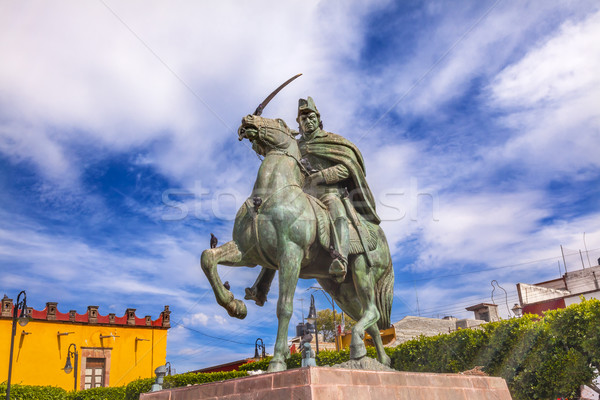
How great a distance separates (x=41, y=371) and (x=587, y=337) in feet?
98.6

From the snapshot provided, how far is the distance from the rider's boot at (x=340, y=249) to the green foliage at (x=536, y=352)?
9.09 meters

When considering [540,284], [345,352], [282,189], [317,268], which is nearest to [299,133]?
[282,189]

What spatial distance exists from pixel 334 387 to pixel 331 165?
11.0 ft

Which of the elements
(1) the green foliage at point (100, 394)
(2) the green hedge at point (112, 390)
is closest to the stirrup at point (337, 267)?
(2) the green hedge at point (112, 390)

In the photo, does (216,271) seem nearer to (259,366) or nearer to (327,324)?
(259,366)

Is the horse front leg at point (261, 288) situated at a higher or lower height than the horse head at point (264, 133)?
lower

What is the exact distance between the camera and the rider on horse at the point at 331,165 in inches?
277

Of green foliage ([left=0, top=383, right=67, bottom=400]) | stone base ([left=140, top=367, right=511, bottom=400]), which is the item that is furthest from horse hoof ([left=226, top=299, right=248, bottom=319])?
green foliage ([left=0, top=383, right=67, bottom=400])

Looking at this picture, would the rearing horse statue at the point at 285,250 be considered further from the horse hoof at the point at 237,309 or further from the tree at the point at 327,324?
the tree at the point at 327,324

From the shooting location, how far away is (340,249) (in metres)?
6.31

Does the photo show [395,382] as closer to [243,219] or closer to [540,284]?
[243,219]

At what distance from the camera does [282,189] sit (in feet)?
20.2

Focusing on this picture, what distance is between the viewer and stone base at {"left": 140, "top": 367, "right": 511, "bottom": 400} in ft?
15.1

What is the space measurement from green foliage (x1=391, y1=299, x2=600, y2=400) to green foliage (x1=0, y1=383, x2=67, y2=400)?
17.5m
